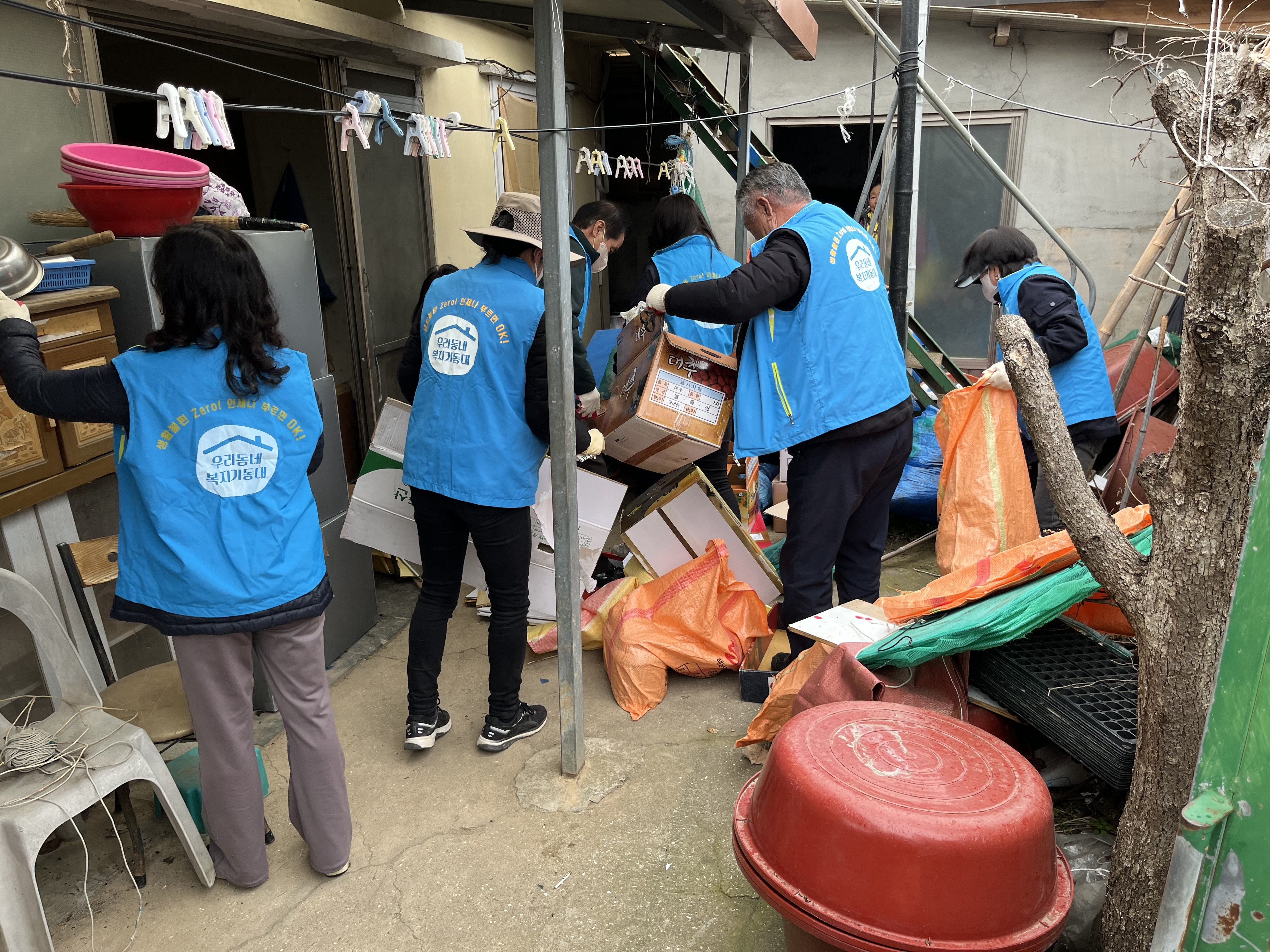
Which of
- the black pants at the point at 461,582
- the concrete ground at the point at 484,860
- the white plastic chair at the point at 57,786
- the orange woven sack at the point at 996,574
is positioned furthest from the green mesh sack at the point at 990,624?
the white plastic chair at the point at 57,786

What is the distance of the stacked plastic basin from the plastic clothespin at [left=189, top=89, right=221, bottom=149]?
0.61m

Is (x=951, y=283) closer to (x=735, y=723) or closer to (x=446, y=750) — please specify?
(x=735, y=723)

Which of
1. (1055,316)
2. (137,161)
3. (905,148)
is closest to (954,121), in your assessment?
(905,148)

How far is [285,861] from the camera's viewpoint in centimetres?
269

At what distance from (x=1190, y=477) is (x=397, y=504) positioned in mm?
2670

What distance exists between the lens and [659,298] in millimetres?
3389

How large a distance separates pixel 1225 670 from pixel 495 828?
6.86 feet

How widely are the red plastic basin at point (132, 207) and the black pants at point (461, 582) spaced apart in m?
1.19

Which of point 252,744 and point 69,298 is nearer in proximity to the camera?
point 252,744

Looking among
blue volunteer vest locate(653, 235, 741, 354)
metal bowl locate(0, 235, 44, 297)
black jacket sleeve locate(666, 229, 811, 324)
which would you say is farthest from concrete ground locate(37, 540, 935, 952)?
blue volunteer vest locate(653, 235, 741, 354)

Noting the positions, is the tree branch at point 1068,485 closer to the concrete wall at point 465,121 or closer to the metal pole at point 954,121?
the metal pole at point 954,121

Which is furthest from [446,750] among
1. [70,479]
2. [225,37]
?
[225,37]

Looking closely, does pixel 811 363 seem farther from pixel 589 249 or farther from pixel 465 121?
pixel 465 121

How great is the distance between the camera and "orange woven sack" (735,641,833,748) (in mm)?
2982
